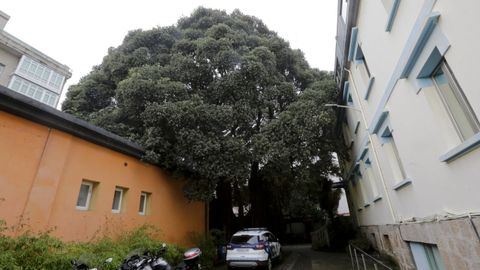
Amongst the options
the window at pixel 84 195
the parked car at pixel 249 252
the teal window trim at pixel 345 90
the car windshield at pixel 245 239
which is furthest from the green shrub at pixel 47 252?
the teal window trim at pixel 345 90

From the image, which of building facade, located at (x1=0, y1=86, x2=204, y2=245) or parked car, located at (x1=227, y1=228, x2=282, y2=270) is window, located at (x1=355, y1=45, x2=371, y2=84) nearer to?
parked car, located at (x1=227, y1=228, x2=282, y2=270)

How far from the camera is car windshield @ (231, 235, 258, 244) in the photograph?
10.5 meters

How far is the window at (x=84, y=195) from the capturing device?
7289 mm

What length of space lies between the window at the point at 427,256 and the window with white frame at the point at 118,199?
29.0ft

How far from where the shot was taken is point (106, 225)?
7.73 m

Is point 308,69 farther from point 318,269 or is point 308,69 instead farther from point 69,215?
point 69,215

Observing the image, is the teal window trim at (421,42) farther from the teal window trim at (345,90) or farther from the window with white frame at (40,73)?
the window with white frame at (40,73)

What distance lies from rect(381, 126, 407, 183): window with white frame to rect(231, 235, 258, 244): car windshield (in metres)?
6.07

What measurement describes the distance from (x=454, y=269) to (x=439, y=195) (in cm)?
123

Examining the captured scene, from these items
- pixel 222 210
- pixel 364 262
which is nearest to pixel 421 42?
pixel 364 262

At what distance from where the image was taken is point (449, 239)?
4246 mm

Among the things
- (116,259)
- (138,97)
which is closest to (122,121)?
(138,97)

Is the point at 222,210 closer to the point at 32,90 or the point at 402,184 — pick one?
the point at 402,184

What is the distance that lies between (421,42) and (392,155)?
3897mm
